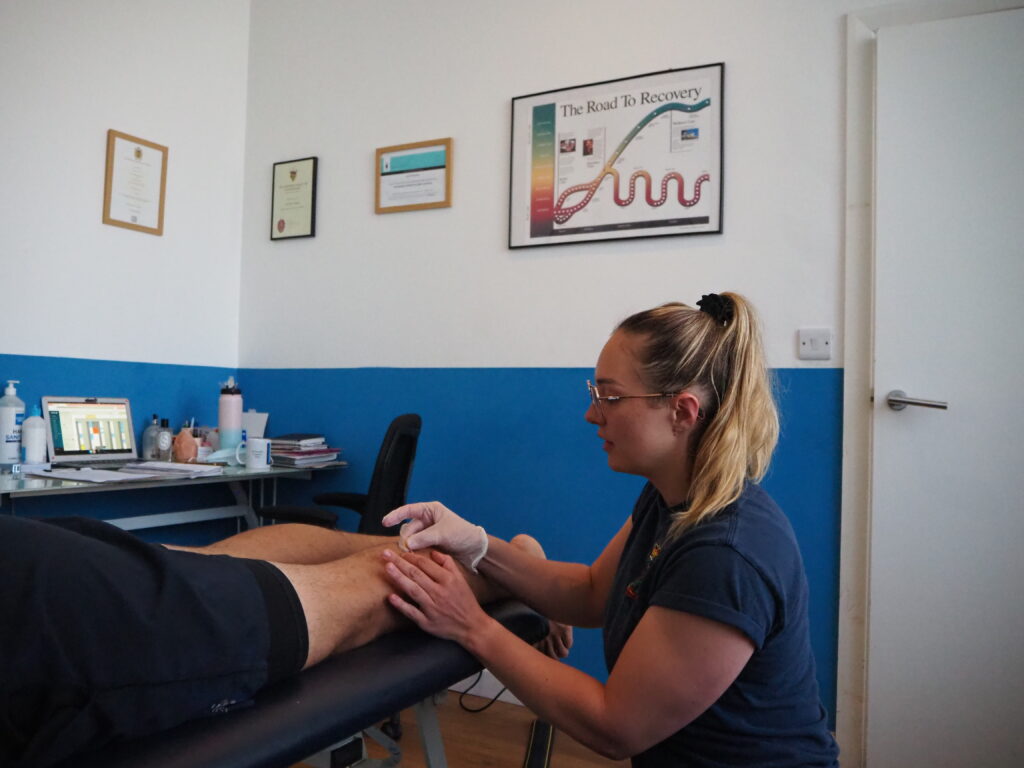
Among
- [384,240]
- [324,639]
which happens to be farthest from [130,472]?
[324,639]

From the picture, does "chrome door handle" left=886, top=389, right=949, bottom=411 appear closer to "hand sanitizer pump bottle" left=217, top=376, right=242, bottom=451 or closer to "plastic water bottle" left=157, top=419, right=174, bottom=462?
"hand sanitizer pump bottle" left=217, top=376, right=242, bottom=451

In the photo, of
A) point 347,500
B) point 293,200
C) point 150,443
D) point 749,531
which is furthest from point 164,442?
point 749,531

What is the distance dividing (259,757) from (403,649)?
270 mm

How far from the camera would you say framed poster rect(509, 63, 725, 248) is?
84.9 inches

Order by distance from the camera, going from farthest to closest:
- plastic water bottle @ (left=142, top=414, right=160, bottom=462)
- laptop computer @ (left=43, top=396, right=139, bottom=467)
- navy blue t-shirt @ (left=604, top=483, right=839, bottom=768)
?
plastic water bottle @ (left=142, top=414, right=160, bottom=462), laptop computer @ (left=43, top=396, right=139, bottom=467), navy blue t-shirt @ (left=604, top=483, right=839, bottom=768)

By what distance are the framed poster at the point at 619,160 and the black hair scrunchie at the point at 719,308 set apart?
3.84ft

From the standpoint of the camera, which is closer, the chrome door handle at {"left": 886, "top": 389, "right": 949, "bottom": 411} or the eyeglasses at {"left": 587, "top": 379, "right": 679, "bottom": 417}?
the eyeglasses at {"left": 587, "top": 379, "right": 679, "bottom": 417}

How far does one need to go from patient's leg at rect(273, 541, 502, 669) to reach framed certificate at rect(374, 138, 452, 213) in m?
1.70

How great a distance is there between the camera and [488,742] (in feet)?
6.66

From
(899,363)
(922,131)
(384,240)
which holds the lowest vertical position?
(899,363)

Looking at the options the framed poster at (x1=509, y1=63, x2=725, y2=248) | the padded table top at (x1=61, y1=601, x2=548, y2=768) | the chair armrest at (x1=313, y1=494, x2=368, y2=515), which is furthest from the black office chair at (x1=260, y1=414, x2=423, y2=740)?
the padded table top at (x1=61, y1=601, x2=548, y2=768)

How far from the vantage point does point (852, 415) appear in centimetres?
195

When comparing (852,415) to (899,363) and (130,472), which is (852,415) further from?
(130,472)

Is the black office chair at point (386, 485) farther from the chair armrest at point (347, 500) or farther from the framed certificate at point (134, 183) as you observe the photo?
the framed certificate at point (134, 183)
